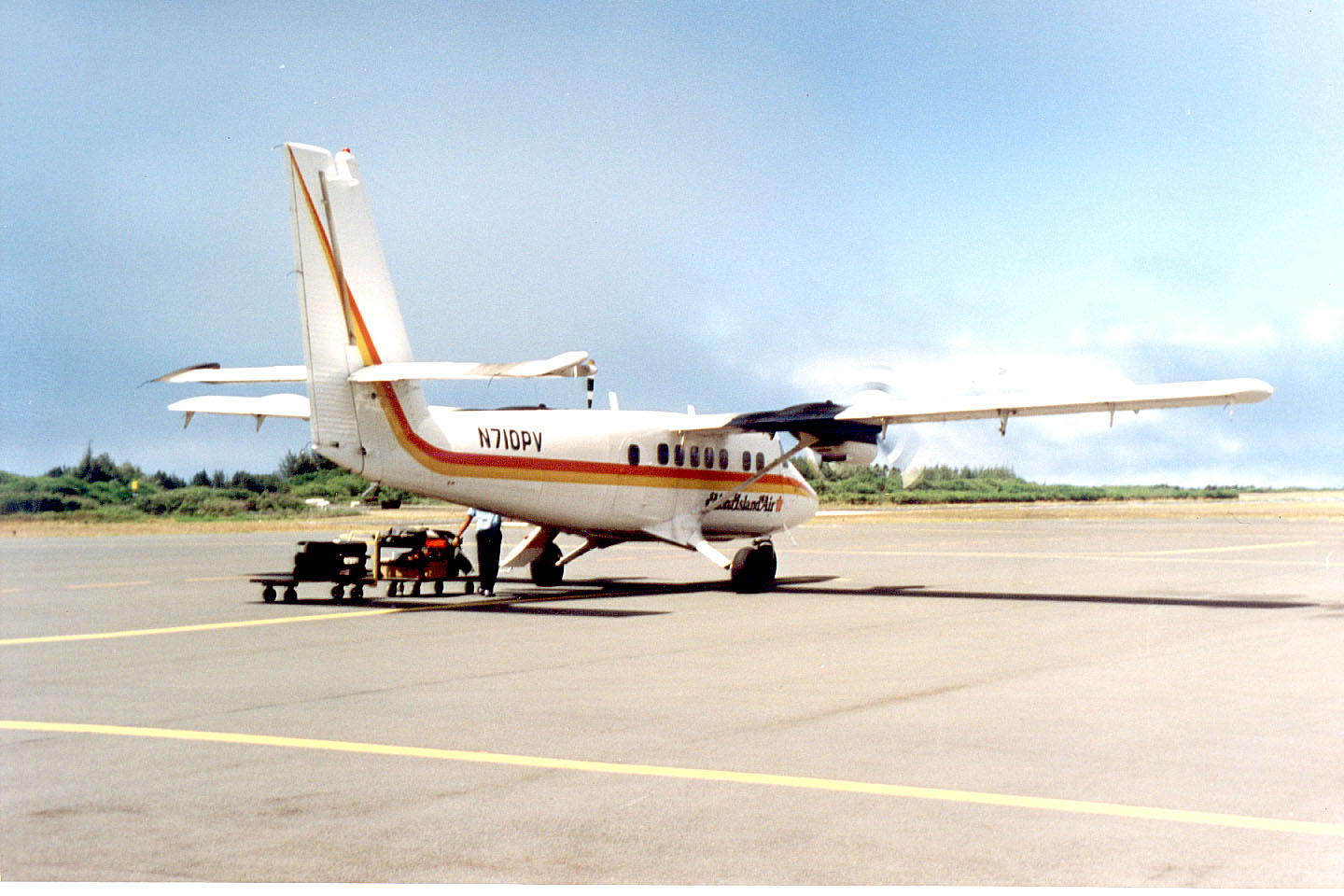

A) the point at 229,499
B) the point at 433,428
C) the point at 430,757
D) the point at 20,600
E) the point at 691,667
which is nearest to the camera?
the point at 430,757

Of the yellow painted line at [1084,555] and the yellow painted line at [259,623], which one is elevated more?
the yellow painted line at [1084,555]

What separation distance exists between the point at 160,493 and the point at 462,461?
56716mm

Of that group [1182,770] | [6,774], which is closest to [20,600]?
[6,774]

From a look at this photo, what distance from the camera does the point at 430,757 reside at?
25.9 feet

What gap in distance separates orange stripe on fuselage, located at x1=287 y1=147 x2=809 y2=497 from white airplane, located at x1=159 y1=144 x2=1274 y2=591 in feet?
0.08

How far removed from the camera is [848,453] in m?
23.3

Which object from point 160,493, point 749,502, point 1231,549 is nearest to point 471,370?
point 749,502

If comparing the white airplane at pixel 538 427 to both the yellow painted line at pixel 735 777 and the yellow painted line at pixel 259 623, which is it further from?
the yellow painted line at pixel 735 777

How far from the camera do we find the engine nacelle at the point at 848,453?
2320 centimetres

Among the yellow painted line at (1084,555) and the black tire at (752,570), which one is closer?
the black tire at (752,570)

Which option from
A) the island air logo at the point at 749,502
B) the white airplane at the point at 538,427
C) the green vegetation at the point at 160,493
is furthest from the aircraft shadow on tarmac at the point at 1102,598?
the green vegetation at the point at 160,493

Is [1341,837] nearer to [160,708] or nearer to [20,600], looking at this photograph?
[160,708]

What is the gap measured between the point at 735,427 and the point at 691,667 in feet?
36.7

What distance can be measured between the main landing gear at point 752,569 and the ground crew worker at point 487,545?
4356 millimetres
